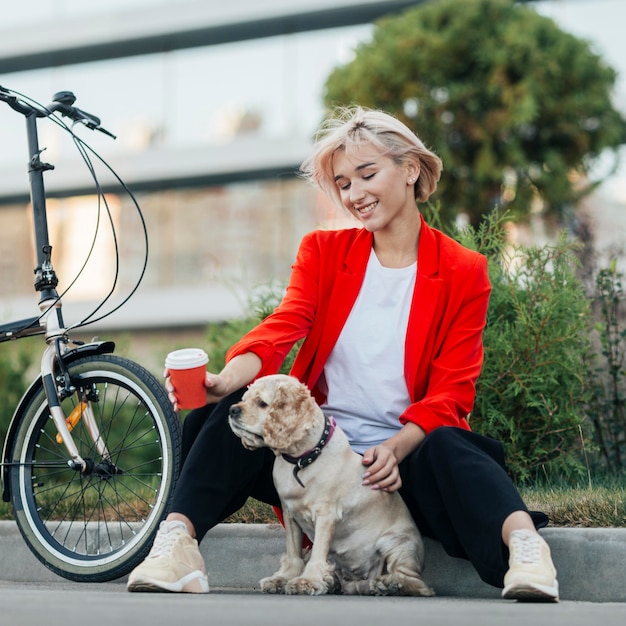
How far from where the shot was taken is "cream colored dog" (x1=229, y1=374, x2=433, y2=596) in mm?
3191

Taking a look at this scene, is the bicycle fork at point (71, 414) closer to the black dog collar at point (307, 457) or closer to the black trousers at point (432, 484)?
the black trousers at point (432, 484)

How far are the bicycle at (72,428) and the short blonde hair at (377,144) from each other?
782 millimetres

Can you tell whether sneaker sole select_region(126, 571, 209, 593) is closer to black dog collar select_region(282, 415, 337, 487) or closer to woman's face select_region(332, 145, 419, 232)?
black dog collar select_region(282, 415, 337, 487)

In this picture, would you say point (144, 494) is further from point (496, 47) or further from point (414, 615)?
point (496, 47)

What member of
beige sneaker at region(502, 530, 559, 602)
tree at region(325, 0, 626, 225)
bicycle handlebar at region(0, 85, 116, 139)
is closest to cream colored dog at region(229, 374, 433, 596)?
beige sneaker at region(502, 530, 559, 602)

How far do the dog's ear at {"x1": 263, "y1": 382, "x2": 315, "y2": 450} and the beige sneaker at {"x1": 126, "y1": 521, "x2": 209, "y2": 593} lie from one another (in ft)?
1.28

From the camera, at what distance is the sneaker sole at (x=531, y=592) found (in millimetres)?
2881

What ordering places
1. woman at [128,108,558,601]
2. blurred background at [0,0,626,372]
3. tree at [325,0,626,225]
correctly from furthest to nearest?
blurred background at [0,0,626,372] → tree at [325,0,626,225] → woman at [128,108,558,601]

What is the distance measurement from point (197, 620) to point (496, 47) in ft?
45.4

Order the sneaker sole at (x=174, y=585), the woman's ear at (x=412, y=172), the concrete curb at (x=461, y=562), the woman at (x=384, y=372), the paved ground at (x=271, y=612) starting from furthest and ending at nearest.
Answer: the woman's ear at (x=412, y=172)
the concrete curb at (x=461, y=562)
the woman at (x=384, y=372)
the sneaker sole at (x=174, y=585)
the paved ground at (x=271, y=612)

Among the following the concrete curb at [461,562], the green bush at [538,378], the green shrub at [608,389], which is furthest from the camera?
the green shrub at [608,389]

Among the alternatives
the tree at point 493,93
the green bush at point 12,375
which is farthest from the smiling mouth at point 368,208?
the tree at point 493,93

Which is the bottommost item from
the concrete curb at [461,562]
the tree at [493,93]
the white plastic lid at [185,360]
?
the concrete curb at [461,562]

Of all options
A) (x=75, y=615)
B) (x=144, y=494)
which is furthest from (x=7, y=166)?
(x=75, y=615)
